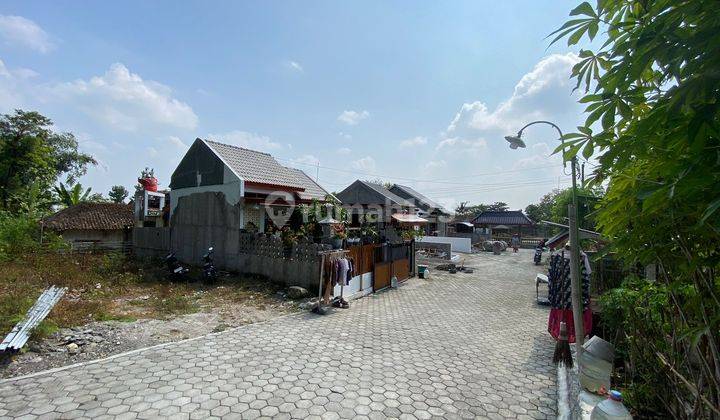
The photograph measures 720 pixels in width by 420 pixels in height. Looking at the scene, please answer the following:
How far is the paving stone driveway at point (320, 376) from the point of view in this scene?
12.4 ft

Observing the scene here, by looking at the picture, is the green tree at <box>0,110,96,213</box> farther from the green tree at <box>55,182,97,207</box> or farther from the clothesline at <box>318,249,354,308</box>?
the clothesline at <box>318,249,354,308</box>

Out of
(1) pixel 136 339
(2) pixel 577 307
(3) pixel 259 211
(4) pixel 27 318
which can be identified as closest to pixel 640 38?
(2) pixel 577 307

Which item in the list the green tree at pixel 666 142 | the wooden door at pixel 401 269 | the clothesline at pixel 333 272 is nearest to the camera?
the green tree at pixel 666 142

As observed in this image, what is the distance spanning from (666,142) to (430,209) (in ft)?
118

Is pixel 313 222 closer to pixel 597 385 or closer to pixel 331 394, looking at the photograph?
pixel 331 394

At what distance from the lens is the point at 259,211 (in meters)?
13.8

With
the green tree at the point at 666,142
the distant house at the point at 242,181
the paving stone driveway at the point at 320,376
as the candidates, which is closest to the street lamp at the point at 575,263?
the paving stone driveway at the point at 320,376

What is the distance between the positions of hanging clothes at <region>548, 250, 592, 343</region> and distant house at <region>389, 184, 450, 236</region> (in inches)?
1143

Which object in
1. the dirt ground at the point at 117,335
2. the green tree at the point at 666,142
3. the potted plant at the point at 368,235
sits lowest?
the dirt ground at the point at 117,335

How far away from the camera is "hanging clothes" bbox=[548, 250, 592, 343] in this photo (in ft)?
20.2

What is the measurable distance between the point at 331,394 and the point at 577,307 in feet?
11.1

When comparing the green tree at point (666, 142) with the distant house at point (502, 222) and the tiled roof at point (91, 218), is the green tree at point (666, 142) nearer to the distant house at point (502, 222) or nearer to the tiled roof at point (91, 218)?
the tiled roof at point (91, 218)

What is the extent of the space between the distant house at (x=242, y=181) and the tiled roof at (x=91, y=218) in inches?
280

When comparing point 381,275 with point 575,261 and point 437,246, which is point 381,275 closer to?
point 575,261
